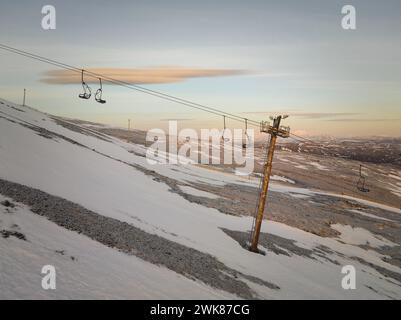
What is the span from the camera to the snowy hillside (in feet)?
38.5

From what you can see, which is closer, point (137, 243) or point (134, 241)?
point (137, 243)

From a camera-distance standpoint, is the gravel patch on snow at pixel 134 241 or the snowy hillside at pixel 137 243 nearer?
the snowy hillside at pixel 137 243

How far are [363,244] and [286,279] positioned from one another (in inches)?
819

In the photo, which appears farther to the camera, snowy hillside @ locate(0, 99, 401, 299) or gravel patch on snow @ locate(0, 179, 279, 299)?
gravel patch on snow @ locate(0, 179, 279, 299)

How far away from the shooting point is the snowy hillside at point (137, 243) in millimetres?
11742

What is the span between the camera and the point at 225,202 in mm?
35969

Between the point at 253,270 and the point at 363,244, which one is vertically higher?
the point at 253,270

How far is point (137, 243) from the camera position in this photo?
16500 millimetres

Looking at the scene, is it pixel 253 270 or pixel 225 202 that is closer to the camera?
pixel 253 270
